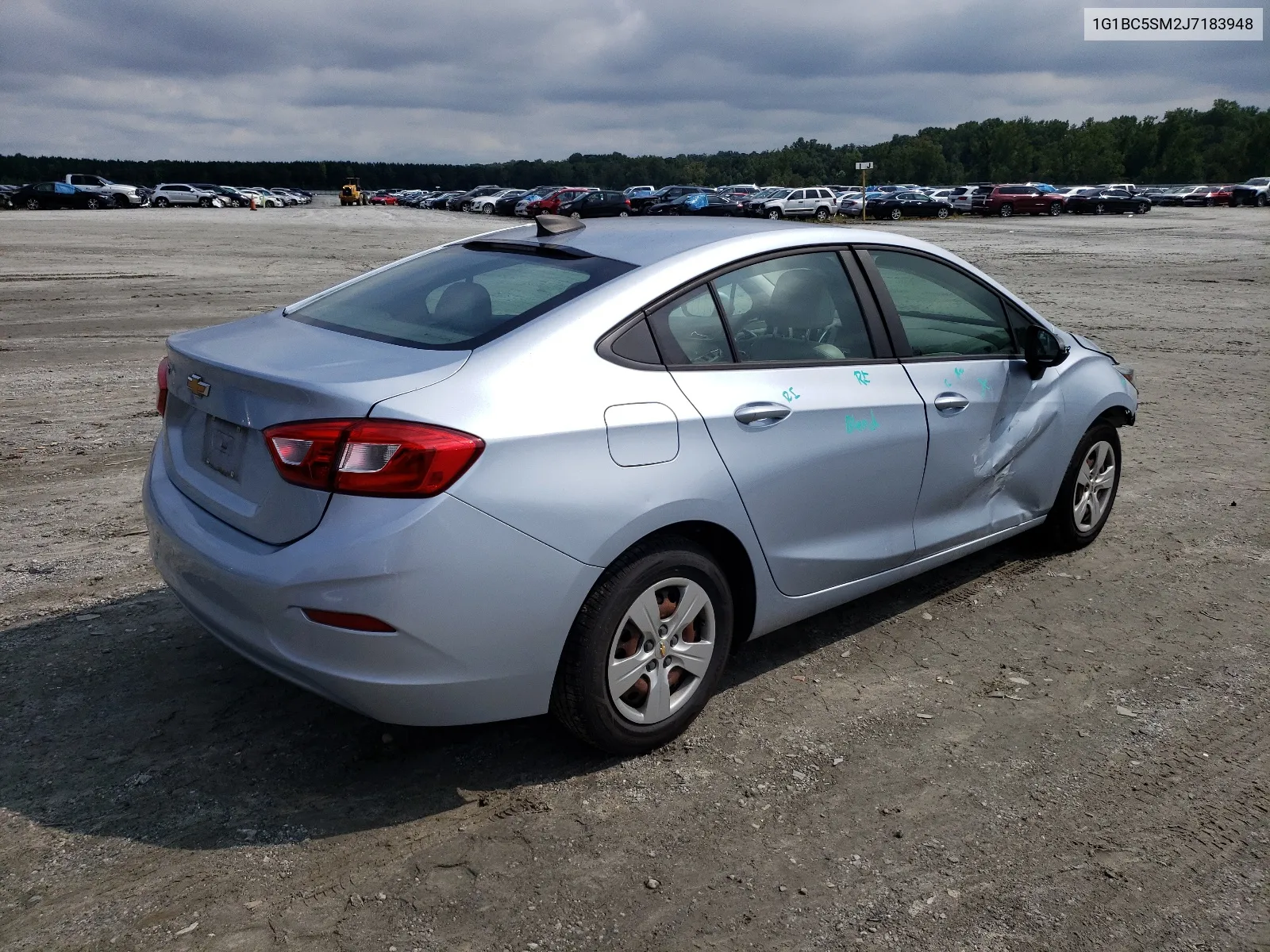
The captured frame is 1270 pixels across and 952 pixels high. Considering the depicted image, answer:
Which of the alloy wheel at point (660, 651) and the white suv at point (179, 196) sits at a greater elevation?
the white suv at point (179, 196)

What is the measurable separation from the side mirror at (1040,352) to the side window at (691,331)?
1.76 meters

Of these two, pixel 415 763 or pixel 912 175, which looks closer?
pixel 415 763

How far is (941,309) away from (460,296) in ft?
6.97

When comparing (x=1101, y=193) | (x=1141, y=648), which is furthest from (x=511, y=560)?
(x=1101, y=193)

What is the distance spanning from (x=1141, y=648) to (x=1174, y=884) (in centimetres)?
164

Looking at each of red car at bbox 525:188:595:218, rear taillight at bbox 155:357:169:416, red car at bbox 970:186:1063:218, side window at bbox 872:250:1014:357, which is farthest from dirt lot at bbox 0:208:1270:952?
red car at bbox 970:186:1063:218

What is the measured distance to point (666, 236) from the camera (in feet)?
13.1

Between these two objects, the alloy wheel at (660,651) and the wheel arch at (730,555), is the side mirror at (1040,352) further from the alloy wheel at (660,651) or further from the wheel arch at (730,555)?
the alloy wheel at (660,651)

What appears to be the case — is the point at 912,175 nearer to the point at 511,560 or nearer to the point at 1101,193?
the point at 1101,193


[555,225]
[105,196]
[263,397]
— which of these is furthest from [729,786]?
[105,196]

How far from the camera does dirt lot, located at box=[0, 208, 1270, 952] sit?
2.79 metres

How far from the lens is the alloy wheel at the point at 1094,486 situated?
534 centimetres

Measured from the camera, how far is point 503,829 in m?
3.17

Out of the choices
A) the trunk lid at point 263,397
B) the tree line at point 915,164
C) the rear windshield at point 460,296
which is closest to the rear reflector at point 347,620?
the trunk lid at point 263,397
